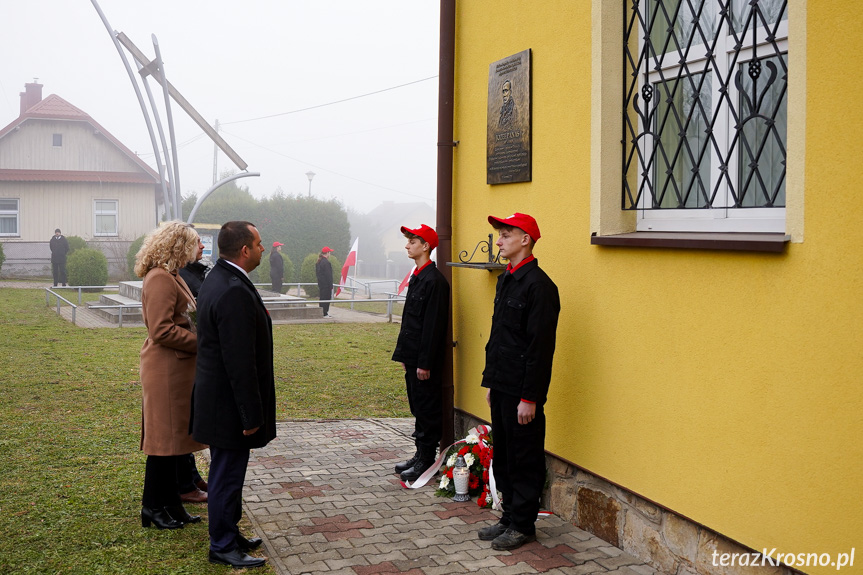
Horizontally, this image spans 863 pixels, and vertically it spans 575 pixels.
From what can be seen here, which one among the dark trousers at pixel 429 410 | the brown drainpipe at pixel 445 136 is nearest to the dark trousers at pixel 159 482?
the dark trousers at pixel 429 410

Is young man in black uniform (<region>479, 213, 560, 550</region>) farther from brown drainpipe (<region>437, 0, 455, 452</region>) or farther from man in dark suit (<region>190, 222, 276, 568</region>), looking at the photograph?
brown drainpipe (<region>437, 0, 455, 452</region>)

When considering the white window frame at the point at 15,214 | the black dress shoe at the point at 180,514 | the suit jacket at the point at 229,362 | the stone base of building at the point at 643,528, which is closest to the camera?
the stone base of building at the point at 643,528

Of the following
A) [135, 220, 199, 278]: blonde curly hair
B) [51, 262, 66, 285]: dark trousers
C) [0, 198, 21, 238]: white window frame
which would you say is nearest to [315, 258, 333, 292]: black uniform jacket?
[51, 262, 66, 285]: dark trousers

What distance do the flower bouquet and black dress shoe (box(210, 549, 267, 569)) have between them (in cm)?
172

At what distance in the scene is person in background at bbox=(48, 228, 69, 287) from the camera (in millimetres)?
28344

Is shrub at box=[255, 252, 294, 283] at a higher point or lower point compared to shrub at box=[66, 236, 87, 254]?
lower

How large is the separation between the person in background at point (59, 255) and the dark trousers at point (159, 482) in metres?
25.5

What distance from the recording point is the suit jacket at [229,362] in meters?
4.32

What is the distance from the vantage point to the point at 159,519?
5078 mm

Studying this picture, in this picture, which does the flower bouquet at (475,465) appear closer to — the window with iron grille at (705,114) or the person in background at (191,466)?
the person in background at (191,466)

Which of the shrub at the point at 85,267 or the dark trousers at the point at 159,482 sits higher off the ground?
the shrub at the point at 85,267

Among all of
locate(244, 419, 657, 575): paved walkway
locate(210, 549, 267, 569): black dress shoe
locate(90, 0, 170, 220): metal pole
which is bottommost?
locate(244, 419, 657, 575): paved walkway

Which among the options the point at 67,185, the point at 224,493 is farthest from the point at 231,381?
the point at 67,185

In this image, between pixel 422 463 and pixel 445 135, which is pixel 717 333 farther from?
pixel 445 135
